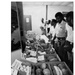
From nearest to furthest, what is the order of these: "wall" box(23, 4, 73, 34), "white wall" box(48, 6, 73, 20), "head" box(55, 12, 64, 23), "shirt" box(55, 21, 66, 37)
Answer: "head" box(55, 12, 64, 23) < "shirt" box(55, 21, 66, 37) < "wall" box(23, 4, 73, 34) < "white wall" box(48, 6, 73, 20)

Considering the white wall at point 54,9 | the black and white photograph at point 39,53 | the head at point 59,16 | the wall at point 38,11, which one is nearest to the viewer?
the black and white photograph at point 39,53

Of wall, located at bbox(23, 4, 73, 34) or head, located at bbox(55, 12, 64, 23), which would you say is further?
wall, located at bbox(23, 4, 73, 34)

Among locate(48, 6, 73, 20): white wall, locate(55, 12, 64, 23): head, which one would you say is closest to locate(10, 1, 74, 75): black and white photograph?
locate(55, 12, 64, 23): head

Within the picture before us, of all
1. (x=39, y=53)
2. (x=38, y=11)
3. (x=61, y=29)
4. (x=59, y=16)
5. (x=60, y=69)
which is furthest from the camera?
(x=38, y=11)

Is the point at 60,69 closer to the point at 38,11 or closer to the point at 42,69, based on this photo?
the point at 42,69

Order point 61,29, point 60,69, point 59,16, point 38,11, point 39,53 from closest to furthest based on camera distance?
point 60,69
point 39,53
point 59,16
point 61,29
point 38,11

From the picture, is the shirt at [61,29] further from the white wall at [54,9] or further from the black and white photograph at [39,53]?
the white wall at [54,9]

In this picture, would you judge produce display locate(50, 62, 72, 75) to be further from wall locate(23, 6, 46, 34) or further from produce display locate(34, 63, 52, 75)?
wall locate(23, 6, 46, 34)

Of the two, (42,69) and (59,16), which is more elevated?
(59,16)

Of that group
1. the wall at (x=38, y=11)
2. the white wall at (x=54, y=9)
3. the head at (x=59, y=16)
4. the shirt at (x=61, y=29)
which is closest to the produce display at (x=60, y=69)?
the shirt at (x=61, y=29)

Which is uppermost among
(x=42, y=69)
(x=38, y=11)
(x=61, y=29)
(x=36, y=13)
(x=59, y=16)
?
(x=38, y=11)

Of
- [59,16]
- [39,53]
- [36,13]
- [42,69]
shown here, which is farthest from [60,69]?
[36,13]

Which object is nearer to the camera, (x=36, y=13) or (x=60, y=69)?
(x=60, y=69)
